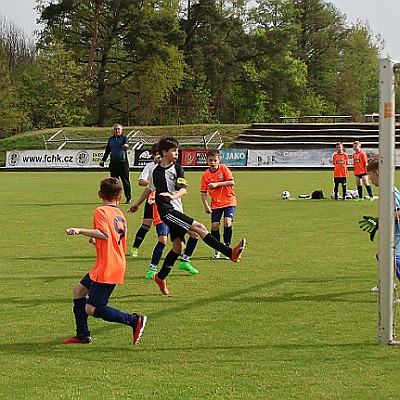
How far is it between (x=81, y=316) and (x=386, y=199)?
8.94 ft

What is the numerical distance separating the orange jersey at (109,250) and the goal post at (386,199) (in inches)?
84.1

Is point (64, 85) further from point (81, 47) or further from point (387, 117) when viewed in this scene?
point (387, 117)

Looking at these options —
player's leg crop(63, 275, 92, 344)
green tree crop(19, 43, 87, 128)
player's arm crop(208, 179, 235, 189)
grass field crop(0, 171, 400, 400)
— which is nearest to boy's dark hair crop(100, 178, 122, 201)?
player's leg crop(63, 275, 92, 344)

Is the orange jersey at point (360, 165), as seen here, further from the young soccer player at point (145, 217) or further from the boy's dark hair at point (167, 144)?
the boy's dark hair at point (167, 144)

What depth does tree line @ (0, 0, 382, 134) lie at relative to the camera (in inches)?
2623

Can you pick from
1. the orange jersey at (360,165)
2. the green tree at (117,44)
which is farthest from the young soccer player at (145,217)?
the green tree at (117,44)

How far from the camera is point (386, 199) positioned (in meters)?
6.15

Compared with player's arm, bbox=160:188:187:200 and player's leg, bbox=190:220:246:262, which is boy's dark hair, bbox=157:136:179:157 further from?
player's leg, bbox=190:220:246:262

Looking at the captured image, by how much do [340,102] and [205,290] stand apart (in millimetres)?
85161

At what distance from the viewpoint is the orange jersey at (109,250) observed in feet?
20.5

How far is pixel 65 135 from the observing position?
57156mm

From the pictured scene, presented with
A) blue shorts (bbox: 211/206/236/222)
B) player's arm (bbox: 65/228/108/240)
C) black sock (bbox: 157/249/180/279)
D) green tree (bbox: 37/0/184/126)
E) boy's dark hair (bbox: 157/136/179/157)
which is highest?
green tree (bbox: 37/0/184/126)

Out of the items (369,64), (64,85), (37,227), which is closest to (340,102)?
(369,64)

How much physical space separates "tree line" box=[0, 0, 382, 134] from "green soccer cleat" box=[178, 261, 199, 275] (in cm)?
5536
